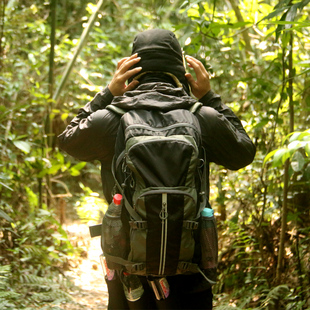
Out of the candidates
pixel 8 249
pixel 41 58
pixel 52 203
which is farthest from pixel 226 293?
pixel 41 58

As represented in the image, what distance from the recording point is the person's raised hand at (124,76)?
7.40 ft

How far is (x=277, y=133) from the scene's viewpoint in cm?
423

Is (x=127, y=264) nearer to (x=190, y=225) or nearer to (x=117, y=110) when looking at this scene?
(x=190, y=225)

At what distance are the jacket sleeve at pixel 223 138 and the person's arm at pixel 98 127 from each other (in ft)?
1.44

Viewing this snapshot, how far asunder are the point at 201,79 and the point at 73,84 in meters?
5.03

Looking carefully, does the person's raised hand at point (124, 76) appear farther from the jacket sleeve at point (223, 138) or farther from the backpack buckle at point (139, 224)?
the backpack buckle at point (139, 224)

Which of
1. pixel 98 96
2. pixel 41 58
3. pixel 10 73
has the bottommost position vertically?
pixel 98 96

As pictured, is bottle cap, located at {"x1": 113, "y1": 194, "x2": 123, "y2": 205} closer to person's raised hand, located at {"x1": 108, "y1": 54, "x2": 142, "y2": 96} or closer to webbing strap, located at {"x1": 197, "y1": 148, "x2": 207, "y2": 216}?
webbing strap, located at {"x1": 197, "y1": 148, "x2": 207, "y2": 216}

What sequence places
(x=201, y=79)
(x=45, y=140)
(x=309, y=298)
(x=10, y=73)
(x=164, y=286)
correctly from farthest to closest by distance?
(x=10, y=73) < (x=45, y=140) < (x=309, y=298) < (x=201, y=79) < (x=164, y=286)

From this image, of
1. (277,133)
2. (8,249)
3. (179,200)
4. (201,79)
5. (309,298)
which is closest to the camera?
(179,200)

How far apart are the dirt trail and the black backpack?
227 centimetres

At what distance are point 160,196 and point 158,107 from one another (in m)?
0.44

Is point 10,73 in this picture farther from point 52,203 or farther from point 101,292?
point 101,292

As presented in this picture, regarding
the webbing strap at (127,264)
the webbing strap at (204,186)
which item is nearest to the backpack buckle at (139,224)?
the webbing strap at (127,264)
